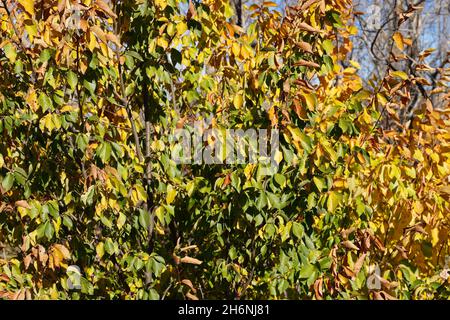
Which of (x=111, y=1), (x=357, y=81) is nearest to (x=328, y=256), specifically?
(x=357, y=81)

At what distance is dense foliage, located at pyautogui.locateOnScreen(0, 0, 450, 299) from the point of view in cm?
248

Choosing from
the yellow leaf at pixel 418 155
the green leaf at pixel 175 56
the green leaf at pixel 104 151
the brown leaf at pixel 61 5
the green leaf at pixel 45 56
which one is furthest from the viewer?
the green leaf at pixel 175 56

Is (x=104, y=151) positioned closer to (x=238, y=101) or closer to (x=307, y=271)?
(x=238, y=101)

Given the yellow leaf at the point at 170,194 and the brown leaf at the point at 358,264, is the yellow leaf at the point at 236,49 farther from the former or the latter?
the brown leaf at the point at 358,264

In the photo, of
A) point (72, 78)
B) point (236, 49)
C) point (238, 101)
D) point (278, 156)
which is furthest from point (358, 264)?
point (72, 78)

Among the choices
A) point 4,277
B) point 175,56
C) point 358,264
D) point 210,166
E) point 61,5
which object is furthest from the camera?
point 210,166

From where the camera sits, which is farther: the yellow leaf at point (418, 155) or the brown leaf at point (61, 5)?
the yellow leaf at point (418, 155)

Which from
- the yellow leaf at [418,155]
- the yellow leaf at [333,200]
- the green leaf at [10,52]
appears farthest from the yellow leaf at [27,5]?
the yellow leaf at [418,155]

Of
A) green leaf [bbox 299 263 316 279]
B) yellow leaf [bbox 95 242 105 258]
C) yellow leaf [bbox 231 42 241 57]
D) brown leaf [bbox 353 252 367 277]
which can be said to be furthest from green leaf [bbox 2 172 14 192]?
brown leaf [bbox 353 252 367 277]

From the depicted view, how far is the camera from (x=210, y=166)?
9.82 ft

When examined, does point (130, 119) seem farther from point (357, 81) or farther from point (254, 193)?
point (357, 81)

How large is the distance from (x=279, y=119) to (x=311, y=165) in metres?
0.29

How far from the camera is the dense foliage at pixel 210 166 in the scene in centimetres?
248

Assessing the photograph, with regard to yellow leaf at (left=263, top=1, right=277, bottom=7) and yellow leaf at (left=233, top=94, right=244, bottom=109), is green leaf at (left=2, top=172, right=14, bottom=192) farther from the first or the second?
yellow leaf at (left=263, top=1, right=277, bottom=7)
